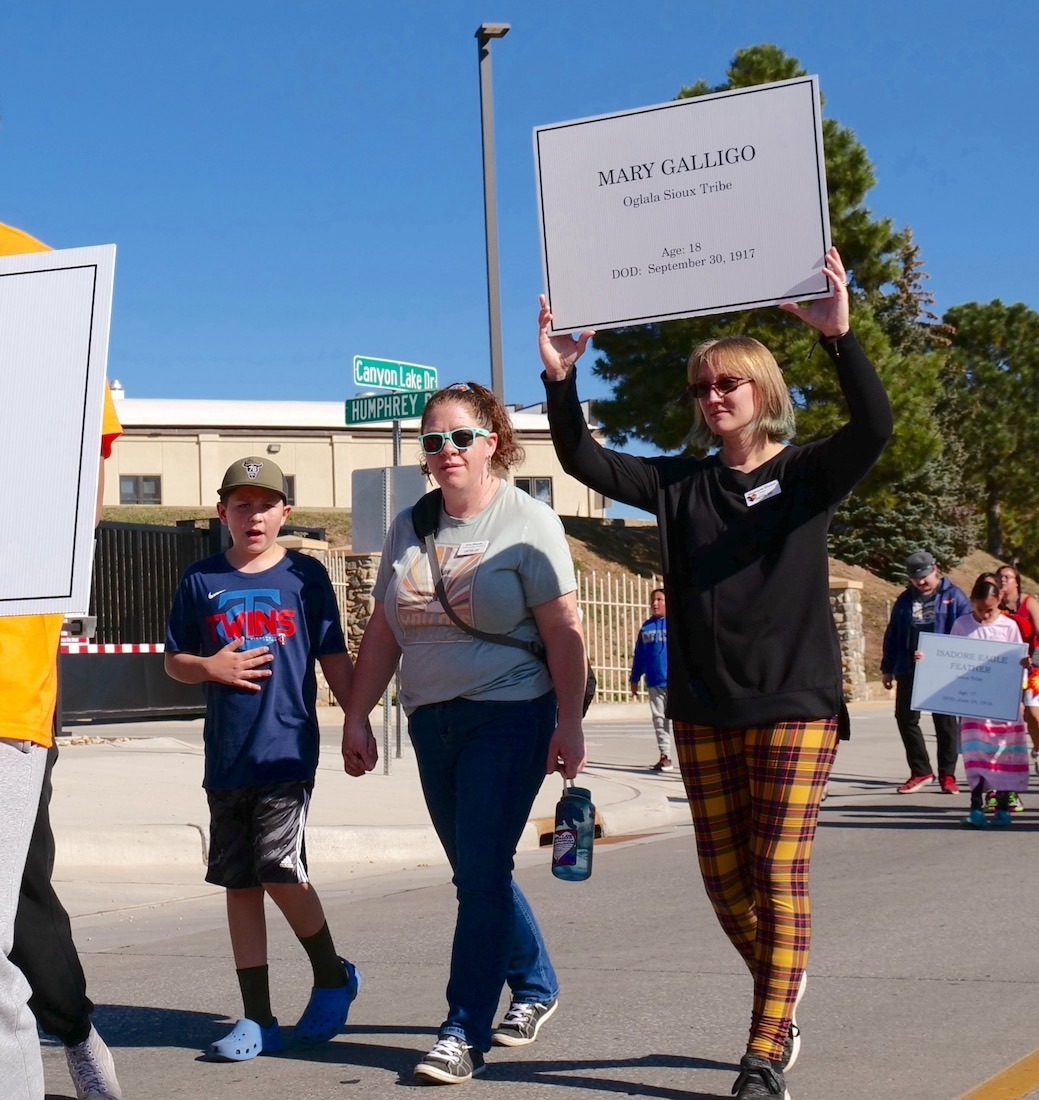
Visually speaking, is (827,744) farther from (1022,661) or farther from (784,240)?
(1022,661)

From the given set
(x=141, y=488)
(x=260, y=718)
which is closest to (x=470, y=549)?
(x=260, y=718)

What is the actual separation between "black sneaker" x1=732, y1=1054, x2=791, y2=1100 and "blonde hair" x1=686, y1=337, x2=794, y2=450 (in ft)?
5.67

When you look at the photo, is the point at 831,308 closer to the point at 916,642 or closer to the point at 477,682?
the point at 477,682

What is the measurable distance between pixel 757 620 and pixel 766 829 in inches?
22.5

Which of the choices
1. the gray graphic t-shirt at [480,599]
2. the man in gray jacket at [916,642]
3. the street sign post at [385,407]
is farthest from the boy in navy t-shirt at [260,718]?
the man in gray jacket at [916,642]

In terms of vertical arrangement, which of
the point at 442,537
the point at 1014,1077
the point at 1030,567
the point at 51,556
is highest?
the point at 1030,567

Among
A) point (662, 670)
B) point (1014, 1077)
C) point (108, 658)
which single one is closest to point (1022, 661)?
point (662, 670)

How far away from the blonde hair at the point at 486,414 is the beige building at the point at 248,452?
4246 centimetres

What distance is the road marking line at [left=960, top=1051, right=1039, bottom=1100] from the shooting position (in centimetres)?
412

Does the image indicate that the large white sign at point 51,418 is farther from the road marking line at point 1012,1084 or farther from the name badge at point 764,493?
the road marking line at point 1012,1084

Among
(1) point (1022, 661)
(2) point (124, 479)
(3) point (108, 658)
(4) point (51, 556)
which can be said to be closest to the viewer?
(4) point (51, 556)

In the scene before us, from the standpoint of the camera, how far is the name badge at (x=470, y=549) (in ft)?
14.9

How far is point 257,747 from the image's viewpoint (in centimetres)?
472

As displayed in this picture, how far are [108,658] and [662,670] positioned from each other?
22.6 ft
